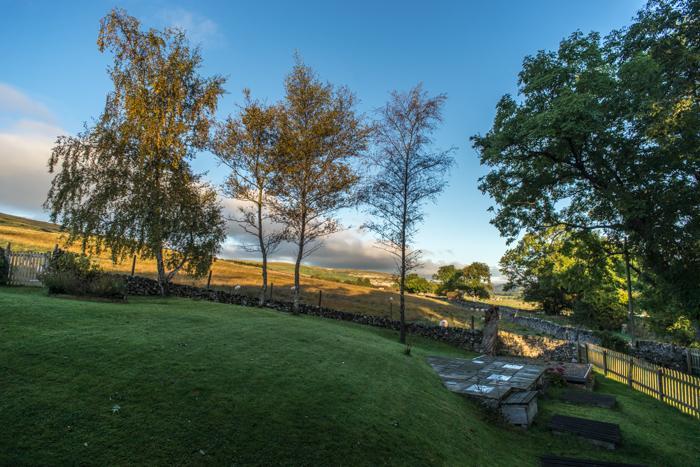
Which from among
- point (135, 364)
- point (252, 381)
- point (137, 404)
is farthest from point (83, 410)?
point (252, 381)

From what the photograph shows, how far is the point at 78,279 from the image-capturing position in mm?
16859

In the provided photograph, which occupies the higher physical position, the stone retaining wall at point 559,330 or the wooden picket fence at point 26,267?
the wooden picket fence at point 26,267

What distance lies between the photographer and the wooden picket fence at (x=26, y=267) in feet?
62.8

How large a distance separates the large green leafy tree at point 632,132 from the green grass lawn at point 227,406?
9.21 metres

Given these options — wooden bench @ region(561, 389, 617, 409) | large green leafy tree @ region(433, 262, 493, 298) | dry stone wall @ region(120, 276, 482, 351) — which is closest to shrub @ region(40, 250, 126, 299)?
dry stone wall @ region(120, 276, 482, 351)

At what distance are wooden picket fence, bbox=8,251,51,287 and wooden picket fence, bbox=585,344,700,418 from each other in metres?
28.6

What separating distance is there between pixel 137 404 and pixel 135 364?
159cm

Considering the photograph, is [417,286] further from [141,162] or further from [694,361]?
[141,162]

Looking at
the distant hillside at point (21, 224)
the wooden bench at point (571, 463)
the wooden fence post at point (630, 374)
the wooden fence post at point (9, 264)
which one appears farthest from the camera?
the distant hillside at point (21, 224)

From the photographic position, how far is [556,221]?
23062mm

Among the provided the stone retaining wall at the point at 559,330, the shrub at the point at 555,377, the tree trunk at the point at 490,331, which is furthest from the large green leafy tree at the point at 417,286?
the shrub at the point at 555,377

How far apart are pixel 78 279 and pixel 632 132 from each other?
26.9m

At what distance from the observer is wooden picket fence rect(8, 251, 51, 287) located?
19156mm

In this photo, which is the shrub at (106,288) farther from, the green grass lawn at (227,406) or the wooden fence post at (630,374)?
the wooden fence post at (630,374)
